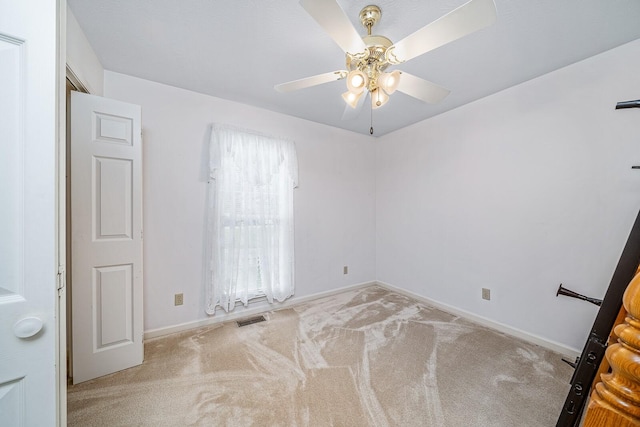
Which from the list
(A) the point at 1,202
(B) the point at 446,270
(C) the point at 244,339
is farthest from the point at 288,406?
(B) the point at 446,270

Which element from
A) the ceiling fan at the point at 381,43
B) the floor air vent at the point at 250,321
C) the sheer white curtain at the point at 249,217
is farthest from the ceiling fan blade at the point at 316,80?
the floor air vent at the point at 250,321

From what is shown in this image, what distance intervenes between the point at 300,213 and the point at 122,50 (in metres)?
2.20

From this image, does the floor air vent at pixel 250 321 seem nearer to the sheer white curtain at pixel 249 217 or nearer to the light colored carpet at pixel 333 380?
the light colored carpet at pixel 333 380

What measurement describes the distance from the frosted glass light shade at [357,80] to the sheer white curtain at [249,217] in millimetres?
1600

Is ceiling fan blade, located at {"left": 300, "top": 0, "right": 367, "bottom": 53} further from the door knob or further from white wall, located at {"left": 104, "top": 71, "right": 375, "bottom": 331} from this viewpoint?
white wall, located at {"left": 104, "top": 71, "right": 375, "bottom": 331}

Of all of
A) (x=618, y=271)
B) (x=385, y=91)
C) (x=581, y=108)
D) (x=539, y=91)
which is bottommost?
(x=618, y=271)

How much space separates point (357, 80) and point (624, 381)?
1.42m

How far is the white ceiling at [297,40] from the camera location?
1.42 meters

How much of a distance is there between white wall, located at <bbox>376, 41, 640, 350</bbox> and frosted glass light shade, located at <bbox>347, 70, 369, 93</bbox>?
74.4 inches

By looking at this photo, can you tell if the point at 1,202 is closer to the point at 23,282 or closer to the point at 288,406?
the point at 23,282

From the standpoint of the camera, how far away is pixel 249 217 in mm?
2633

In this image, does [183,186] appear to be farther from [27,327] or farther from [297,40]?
[27,327]

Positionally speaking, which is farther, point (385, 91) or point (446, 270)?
point (446, 270)

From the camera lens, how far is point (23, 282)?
0.65 m
